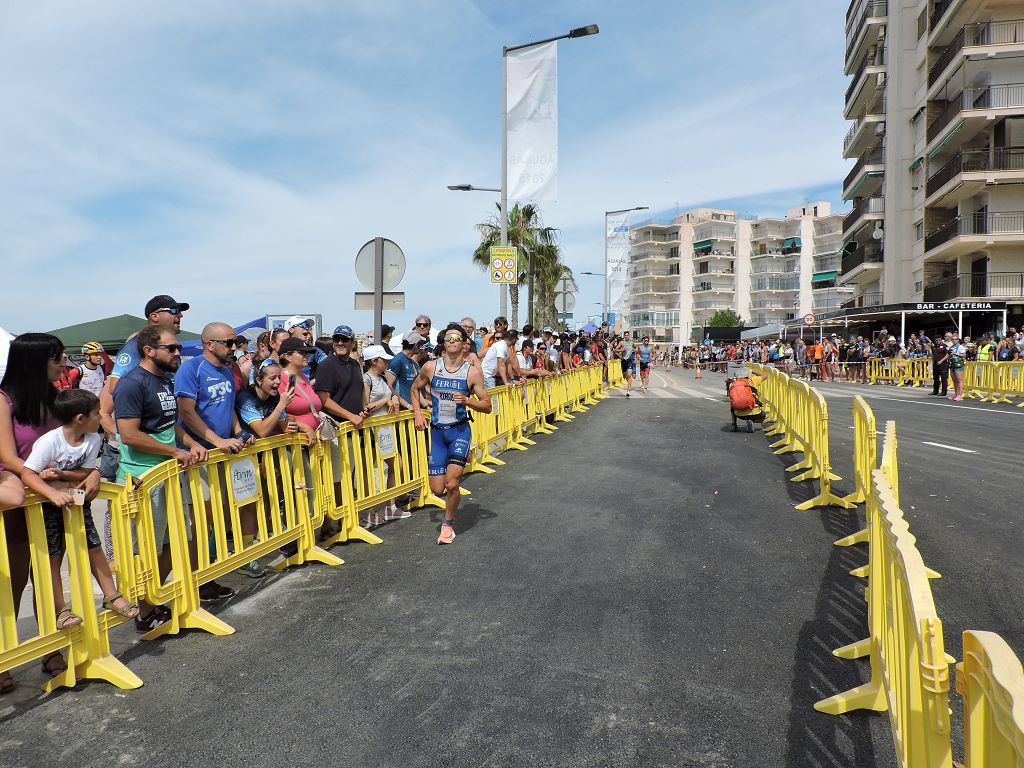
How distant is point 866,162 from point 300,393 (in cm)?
5218

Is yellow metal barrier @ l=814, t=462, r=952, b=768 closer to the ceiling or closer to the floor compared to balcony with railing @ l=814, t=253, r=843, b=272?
closer to the floor

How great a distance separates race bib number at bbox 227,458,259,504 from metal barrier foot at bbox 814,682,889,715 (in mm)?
3830

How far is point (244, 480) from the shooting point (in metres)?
5.05

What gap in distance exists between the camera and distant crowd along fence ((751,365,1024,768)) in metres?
1.58

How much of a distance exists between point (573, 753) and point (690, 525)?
12.5ft

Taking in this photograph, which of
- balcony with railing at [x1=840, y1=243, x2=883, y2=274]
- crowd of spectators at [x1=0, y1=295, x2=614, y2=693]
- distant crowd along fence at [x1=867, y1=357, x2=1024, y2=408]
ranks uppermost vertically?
balcony with railing at [x1=840, y1=243, x2=883, y2=274]

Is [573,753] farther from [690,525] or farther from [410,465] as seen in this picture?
[410,465]

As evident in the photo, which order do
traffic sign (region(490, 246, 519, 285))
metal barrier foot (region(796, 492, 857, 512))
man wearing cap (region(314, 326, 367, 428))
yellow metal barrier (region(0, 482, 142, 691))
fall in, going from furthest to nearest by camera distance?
traffic sign (region(490, 246, 519, 285)) → metal barrier foot (region(796, 492, 857, 512)) → man wearing cap (region(314, 326, 367, 428)) → yellow metal barrier (region(0, 482, 142, 691))

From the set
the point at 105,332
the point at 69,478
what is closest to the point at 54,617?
the point at 69,478

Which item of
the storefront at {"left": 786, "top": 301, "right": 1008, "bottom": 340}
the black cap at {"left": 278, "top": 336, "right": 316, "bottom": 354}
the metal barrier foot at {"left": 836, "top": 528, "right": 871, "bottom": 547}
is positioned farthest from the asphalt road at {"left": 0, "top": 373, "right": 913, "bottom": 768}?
the storefront at {"left": 786, "top": 301, "right": 1008, "bottom": 340}

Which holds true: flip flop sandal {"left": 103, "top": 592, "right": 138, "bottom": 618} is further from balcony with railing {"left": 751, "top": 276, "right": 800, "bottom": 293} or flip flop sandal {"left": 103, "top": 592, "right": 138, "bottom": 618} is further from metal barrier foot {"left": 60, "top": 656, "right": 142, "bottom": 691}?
balcony with railing {"left": 751, "top": 276, "right": 800, "bottom": 293}

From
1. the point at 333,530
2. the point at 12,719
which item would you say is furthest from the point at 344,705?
the point at 333,530

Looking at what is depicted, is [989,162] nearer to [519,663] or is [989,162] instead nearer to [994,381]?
[994,381]

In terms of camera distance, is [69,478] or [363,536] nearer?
[69,478]
